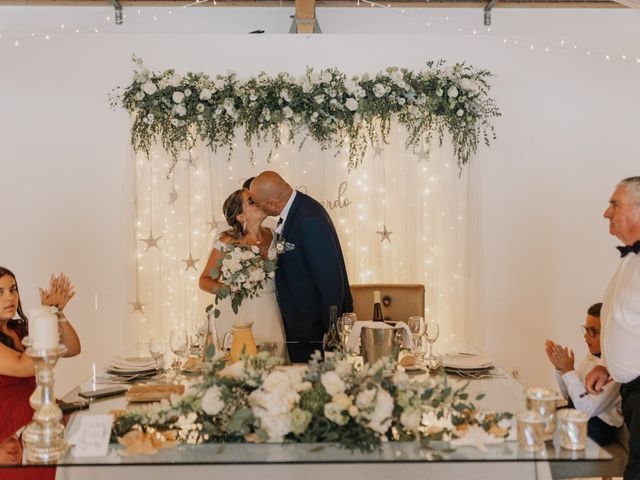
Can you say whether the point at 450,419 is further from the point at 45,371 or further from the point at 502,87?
the point at 502,87

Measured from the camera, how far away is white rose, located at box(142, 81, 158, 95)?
5.00 metres

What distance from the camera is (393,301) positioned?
4652mm

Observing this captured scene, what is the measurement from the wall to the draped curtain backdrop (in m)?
0.35

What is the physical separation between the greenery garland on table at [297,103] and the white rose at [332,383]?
319cm

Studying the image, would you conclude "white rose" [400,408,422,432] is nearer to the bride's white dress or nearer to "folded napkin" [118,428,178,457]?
"folded napkin" [118,428,178,457]

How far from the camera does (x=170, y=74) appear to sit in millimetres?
5059

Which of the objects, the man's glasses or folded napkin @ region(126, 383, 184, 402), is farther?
the man's glasses

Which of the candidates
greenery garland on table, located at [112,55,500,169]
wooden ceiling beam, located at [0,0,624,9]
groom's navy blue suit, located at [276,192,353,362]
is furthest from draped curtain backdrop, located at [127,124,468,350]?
wooden ceiling beam, located at [0,0,624,9]

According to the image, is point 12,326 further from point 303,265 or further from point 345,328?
point 303,265

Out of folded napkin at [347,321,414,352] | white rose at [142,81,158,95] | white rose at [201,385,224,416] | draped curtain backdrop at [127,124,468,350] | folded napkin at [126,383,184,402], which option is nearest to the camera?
white rose at [201,385,224,416]

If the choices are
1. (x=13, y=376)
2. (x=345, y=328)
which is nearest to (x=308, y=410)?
(x=345, y=328)

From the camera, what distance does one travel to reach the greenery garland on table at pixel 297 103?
16.7 ft

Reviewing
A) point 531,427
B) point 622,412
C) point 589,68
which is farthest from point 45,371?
point 589,68

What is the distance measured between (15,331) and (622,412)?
2.73 meters
